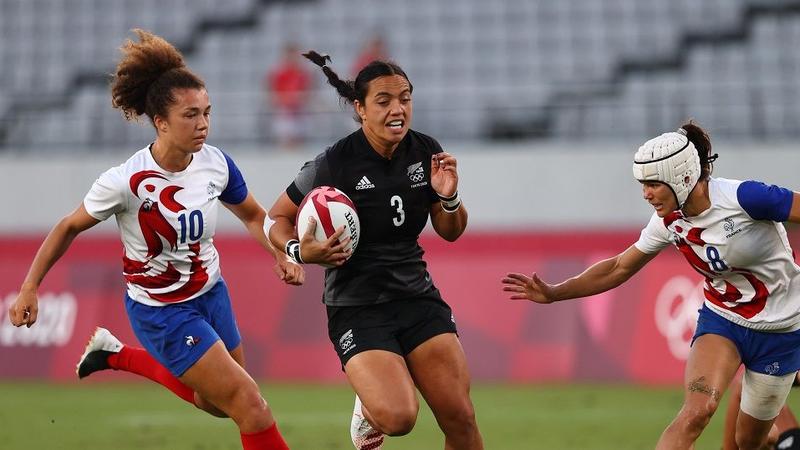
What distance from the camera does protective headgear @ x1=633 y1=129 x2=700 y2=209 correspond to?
6613 millimetres

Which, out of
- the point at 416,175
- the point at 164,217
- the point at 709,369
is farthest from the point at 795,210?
the point at 164,217

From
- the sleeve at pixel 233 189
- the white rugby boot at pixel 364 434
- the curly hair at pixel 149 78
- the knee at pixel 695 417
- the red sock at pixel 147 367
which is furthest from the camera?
the red sock at pixel 147 367

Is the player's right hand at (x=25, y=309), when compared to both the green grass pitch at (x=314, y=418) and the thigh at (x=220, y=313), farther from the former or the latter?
the green grass pitch at (x=314, y=418)

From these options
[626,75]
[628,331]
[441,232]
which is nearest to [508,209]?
[626,75]

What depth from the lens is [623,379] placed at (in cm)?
1303

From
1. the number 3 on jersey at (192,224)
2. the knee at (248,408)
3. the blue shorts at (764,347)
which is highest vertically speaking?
the number 3 on jersey at (192,224)

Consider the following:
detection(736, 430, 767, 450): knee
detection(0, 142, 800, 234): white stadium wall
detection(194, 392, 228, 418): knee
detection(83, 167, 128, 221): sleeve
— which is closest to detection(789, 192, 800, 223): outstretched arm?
detection(736, 430, 767, 450): knee

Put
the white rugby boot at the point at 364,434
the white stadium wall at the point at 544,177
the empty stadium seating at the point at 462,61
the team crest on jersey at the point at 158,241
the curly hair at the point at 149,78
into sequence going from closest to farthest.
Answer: the team crest on jersey at the point at 158,241 → the curly hair at the point at 149,78 → the white rugby boot at the point at 364,434 → the white stadium wall at the point at 544,177 → the empty stadium seating at the point at 462,61

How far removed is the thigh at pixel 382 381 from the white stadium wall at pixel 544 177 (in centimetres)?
1030

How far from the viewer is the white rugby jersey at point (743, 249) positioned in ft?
22.3

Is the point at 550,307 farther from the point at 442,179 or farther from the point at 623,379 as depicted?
the point at 442,179

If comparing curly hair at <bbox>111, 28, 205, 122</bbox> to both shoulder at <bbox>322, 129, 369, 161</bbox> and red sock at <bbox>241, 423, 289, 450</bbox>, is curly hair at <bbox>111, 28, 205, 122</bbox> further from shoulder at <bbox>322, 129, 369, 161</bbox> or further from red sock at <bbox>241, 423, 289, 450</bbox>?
red sock at <bbox>241, 423, 289, 450</bbox>

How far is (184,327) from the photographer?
7219 mm

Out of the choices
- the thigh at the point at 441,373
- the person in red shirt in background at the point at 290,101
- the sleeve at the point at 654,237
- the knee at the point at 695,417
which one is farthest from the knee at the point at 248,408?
the person in red shirt in background at the point at 290,101
